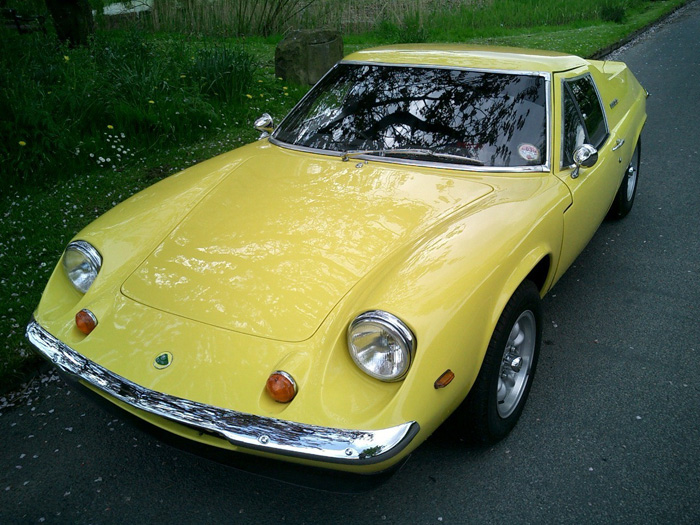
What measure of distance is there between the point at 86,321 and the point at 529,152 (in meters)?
2.06

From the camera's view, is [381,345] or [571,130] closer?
[381,345]

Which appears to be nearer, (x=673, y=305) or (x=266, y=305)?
(x=266, y=305)

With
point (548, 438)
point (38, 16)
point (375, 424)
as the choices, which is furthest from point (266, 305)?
point (38, 16)

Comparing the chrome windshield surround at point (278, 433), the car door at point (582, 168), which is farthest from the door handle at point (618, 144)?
the chrome windshield surround at point (278, 433)

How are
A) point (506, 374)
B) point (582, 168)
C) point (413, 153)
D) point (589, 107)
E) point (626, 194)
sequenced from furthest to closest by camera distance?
point (626, 194) → point (589, 107) → point (582, 168) → point (413, 153) → point (506, 374)

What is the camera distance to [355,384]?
6.44 feet

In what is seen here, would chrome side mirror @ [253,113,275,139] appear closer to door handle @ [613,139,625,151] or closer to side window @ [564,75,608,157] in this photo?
side window @ [564,75,608,157]

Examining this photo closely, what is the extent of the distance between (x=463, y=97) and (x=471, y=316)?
4.55ft

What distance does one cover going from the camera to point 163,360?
82.4 inches

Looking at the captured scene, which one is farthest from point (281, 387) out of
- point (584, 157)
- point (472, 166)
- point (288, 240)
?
point (584, 157)

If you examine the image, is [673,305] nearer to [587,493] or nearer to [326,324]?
[587,493]

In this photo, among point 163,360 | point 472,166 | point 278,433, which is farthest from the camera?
point 472,166

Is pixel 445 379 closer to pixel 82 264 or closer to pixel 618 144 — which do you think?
pixel 82 264

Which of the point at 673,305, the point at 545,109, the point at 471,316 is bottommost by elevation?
the point at 673,305
